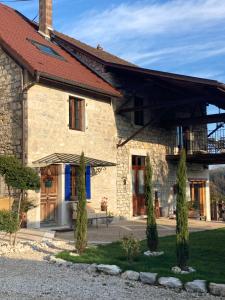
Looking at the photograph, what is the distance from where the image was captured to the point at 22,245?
10156 millimetres

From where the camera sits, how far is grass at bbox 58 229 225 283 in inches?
288

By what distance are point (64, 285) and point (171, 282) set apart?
1.61 m

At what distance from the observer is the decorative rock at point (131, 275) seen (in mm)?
7113

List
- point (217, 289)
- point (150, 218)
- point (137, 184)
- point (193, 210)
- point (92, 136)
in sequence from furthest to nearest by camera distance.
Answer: point (193, 210) < point (137, 184) < point (92, 136) < point (150, 218) < point (217, 289)

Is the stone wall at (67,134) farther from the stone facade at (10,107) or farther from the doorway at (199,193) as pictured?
the doorway at (199,193)

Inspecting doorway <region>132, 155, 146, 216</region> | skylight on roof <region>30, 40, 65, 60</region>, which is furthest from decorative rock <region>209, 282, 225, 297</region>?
doorway <region>132, 155, 146, 216</region>

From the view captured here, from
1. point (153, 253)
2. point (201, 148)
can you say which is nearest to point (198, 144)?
point (201, 148)

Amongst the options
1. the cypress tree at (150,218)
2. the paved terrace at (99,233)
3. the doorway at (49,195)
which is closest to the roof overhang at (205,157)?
the paved terrace at (99,233)

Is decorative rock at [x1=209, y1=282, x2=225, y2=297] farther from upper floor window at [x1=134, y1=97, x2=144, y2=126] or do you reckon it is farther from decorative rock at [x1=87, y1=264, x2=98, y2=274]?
upper floor window at [x1=134, y1=97, x2=144, y2=126]

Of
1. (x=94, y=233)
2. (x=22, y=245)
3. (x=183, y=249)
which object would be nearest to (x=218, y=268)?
(x=183, y=249)

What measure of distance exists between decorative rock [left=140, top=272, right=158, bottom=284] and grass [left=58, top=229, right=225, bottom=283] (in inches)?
9.5

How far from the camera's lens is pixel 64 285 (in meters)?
6.70

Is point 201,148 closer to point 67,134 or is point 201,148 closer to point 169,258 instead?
point 67,134

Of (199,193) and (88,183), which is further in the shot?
(199,193)
